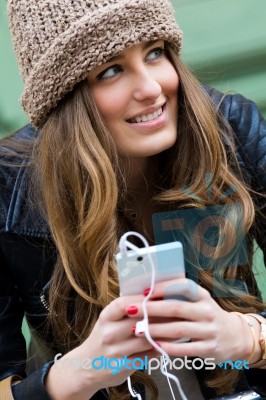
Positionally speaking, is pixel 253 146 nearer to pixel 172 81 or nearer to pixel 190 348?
pixel 172 81

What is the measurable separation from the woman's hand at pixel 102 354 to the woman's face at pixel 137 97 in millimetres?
435

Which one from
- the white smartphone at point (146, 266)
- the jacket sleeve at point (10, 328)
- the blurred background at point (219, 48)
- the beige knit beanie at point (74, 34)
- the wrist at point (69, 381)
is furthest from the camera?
the blurred background at point (219, 48)

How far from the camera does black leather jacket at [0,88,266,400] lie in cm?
146

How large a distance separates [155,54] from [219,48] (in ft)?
2.79

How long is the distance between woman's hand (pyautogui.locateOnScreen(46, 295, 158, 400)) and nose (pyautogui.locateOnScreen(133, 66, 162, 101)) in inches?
18.4

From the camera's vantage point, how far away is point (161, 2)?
137cm

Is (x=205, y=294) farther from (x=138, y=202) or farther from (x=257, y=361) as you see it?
(x=138, y=202)

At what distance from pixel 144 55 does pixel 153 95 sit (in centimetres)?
10

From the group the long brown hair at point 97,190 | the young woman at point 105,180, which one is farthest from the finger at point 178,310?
the long brown hair at point 97,190

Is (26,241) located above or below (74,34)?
below

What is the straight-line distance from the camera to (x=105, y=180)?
1.32 m

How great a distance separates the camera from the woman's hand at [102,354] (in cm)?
97

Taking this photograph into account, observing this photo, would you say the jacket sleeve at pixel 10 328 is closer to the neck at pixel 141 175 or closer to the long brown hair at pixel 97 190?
the long brown hair at pixel 97 190

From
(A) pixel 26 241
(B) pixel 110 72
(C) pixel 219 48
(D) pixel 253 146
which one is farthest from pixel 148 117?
(C) pixel 219 48
